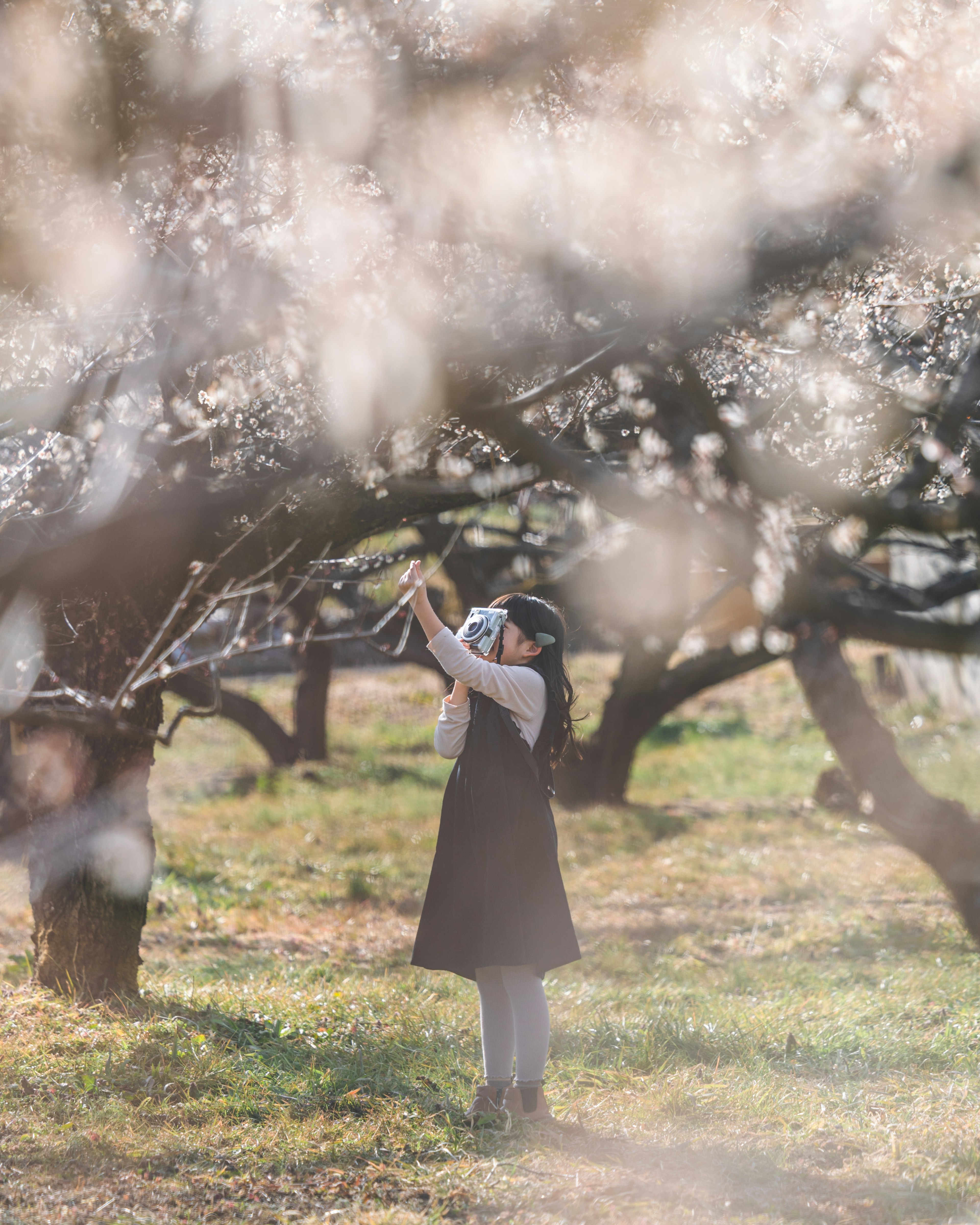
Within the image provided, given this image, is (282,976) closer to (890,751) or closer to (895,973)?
(895,973)

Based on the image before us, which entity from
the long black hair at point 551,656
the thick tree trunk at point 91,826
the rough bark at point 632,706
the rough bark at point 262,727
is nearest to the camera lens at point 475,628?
the long black hair at point 551,656

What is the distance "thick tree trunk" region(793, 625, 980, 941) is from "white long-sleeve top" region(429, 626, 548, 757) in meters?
2.99

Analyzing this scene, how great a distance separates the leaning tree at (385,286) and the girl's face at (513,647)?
0.99 meters

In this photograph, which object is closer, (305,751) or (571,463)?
(571,463)

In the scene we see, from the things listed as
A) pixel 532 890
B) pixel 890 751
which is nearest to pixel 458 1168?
pixel 532 890

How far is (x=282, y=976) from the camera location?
5.82 metres

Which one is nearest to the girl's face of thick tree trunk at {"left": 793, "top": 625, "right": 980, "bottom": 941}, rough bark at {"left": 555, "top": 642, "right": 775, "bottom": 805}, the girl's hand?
the girl's hand

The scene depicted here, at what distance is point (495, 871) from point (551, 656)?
72 centimetres

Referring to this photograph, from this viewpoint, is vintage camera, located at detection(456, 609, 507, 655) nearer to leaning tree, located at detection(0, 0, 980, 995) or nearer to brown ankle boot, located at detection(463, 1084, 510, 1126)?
leaning tree, located at detection(0, 0, 980, 995)

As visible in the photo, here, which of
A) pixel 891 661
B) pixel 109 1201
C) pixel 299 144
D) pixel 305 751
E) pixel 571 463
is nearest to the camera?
pixel 109 1201

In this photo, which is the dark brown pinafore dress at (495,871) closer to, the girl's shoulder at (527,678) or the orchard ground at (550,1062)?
the girl's shoulder at (527,678)

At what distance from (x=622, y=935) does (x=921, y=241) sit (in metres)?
4.86

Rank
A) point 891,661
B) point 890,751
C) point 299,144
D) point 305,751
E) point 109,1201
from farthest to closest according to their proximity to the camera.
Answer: point 891,661
point 305,751
point 890,751
point 299,144
point 109,1201

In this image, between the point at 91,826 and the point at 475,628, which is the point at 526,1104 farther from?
the point at 91,826
